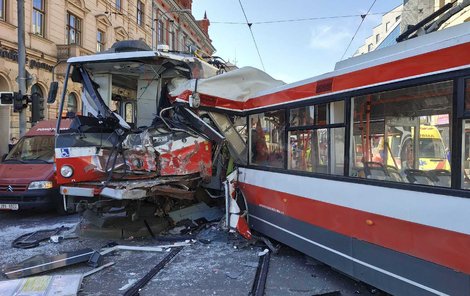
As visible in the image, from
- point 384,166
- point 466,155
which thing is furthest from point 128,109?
point 466,155

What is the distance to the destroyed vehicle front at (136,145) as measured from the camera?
6.44m

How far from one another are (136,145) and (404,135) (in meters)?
4.08

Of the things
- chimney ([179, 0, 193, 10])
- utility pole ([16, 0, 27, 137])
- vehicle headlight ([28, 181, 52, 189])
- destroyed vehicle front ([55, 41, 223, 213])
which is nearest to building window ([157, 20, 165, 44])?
chimney ([179, 0, 193, 10])

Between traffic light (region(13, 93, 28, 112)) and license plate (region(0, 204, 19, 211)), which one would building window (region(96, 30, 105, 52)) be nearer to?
Answer: traffic light (region(13, 93, 28, 112))

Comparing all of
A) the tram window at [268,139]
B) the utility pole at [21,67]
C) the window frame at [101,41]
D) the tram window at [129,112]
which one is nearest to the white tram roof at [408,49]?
the tram window at [268,139]

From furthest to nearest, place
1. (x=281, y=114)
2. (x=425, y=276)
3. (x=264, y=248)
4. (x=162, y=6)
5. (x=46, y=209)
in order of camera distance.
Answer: (x=162, y=6), (x=46, y=209), (x=264, y=248), (x=281, y=114), (x=425, y=276)

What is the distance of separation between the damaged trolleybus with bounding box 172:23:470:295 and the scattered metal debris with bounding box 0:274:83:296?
2.70 m

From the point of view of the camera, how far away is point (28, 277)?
4.98 m

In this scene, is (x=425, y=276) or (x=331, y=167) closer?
(x=425, y=276)

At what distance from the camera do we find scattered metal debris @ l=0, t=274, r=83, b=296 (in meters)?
4.36

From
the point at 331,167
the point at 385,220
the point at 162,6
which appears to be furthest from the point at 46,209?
the point at 162,6

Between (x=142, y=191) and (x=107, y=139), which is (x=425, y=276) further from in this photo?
(x=107, y=139)

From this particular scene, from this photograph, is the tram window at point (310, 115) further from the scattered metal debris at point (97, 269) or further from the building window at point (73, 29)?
the building window at point (73, 29)

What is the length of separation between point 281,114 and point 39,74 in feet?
56.9
